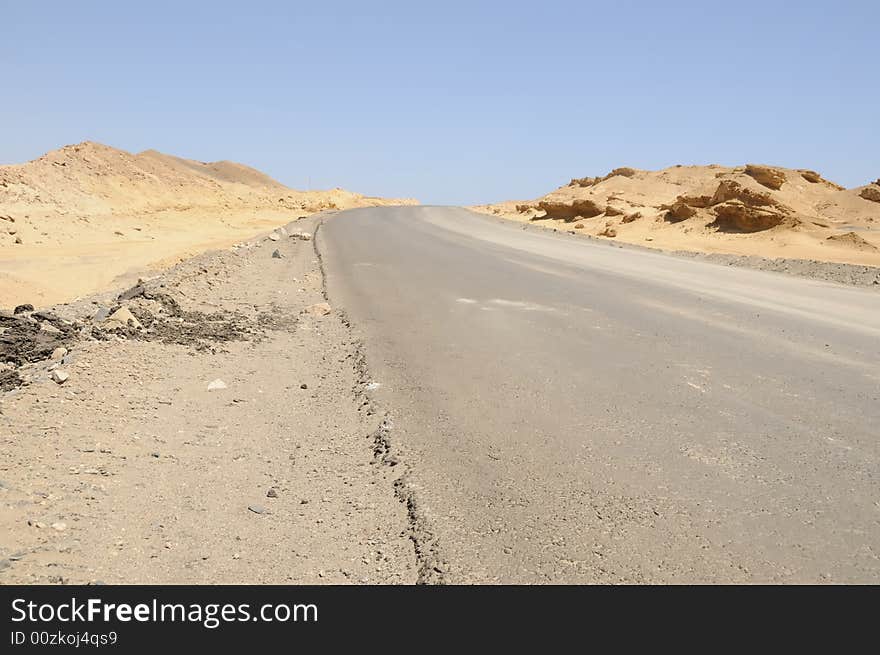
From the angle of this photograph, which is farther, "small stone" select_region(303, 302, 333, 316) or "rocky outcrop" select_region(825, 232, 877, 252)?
"rocky outcrop" select_region(825, 232, 877, 252)

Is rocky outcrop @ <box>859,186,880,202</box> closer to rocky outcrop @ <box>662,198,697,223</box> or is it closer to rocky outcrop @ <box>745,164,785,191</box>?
rocky outcrop @ <box>745,164,785,191</box>

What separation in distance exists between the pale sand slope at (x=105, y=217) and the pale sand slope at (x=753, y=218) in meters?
16.4

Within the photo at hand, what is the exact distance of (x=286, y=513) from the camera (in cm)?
416

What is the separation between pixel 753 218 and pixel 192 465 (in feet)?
95.4

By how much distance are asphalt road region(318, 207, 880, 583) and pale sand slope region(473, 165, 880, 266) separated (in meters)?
14.7

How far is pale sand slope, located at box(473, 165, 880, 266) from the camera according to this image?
2555cm

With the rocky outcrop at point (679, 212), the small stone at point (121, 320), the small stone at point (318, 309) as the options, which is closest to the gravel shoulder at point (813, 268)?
the rocky outcrop at point (679, 212)

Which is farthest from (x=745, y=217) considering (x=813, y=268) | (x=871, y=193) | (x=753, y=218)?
(x=813, y=268)

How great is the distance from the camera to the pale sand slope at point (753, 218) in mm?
25547

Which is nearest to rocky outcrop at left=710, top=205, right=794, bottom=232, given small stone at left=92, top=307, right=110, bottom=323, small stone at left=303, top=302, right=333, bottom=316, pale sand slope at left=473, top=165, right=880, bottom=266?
pale sand slope at left=473, top=165, right=880, bottom=266

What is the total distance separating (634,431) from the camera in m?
5.43

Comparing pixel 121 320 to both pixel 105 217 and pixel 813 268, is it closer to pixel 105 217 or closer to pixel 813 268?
pixel 813 268
